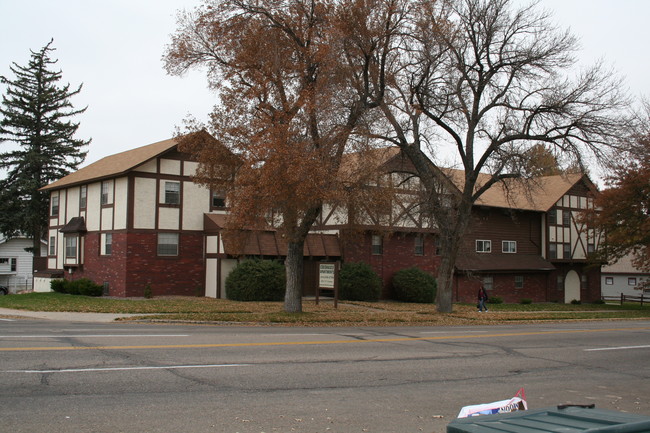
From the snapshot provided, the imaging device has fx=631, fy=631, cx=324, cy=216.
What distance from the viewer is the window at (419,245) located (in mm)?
40094

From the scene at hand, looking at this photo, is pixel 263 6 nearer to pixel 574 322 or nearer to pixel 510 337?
pixel 510 337

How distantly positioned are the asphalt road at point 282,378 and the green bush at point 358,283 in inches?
700

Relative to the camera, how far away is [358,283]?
35.1 m

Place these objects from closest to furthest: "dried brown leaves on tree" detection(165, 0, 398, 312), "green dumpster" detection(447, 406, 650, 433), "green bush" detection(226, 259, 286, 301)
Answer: "green dumpster" detection(447, 406, 650, 433) → "dried brown leaves on tree" detection(165, 0, 398, 312) → "green bush" detection(226, 259, 286, 301)

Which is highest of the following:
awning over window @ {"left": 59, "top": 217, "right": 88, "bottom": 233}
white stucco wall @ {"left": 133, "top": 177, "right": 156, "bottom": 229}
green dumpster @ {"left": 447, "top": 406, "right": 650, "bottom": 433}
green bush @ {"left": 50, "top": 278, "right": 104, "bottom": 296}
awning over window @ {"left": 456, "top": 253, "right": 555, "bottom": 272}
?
white stucco wall @ {"left": 133, "top": 177, "right": 156, "bottom": 229}

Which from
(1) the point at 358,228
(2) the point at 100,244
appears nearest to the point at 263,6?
(1) the point at 358,228

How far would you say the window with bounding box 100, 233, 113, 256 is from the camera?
3409cm

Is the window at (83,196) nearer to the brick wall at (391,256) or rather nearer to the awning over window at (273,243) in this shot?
the awning over window at (273,243)

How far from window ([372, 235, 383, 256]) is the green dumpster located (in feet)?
113

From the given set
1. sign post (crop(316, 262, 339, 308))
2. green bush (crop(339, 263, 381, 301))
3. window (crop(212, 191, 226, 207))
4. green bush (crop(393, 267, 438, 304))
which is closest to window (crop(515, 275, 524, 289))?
green bush (crop(393, 267, 438, 304))

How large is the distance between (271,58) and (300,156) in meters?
4.40

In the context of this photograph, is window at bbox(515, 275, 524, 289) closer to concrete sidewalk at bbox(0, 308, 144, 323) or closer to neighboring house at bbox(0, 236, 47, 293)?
concrete sidewalk at bbox(0, 308, 144, 323)

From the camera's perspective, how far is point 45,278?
39.4 metres

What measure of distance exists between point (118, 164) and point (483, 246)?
2491cm
